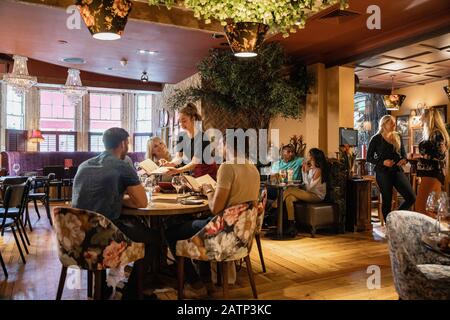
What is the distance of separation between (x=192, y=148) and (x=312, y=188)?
227 centimetres

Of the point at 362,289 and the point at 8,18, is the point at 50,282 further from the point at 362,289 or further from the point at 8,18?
the point at 8,18

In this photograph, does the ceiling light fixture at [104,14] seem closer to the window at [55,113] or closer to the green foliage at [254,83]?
the green foliage at [254,83]

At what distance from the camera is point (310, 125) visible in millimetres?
6461

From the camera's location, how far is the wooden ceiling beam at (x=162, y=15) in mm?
4225

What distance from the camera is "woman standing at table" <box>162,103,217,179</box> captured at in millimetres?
3916

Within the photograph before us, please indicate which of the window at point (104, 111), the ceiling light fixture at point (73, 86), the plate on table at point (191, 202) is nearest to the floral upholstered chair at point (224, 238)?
the plate on table at point (191, 202)

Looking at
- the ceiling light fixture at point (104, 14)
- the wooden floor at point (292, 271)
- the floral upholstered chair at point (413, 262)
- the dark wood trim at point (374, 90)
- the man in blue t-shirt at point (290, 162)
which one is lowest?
the wooden floor at point (292, 271)

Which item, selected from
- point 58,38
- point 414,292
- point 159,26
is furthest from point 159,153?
point 414,292

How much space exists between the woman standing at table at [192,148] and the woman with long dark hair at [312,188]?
1984 millimetres

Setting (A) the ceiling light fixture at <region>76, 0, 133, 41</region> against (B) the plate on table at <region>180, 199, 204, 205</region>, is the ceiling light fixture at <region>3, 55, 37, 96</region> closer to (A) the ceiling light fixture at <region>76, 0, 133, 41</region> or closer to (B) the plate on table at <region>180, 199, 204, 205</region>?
(B) the plate on table at <region>180, 199, 204, 205</region>

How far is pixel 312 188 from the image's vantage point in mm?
5625

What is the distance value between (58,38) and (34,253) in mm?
2986

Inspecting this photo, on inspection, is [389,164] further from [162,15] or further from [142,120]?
[142,120]

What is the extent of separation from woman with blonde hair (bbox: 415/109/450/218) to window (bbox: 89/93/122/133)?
9661 mm
